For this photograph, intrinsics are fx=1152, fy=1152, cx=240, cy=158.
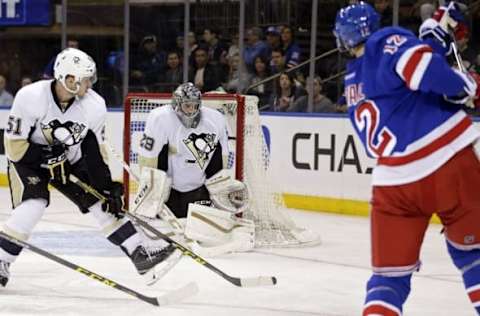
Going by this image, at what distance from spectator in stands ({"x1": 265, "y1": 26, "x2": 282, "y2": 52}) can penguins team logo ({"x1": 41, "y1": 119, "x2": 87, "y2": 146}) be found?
13.9ft

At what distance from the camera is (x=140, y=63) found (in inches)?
375

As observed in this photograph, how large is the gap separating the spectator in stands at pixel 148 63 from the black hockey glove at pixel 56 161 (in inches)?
196

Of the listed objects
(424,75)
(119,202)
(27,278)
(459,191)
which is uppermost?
(424,75)

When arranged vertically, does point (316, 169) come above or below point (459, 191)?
below

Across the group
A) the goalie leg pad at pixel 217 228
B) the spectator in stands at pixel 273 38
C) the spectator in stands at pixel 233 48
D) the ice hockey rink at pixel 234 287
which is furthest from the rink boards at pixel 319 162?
the goalie leg pad at pixel 217 228

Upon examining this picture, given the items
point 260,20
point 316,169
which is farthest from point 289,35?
point 316,169

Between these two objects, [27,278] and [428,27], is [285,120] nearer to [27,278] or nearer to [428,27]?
[27,278]

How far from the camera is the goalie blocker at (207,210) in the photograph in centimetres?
561

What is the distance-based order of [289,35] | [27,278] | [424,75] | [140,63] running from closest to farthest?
1. [424,75]
2. [27,278]
3. [289,35]
4. [140,63]

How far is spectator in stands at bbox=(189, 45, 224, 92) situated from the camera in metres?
8.98

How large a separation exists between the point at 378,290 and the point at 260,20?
18.9 feet

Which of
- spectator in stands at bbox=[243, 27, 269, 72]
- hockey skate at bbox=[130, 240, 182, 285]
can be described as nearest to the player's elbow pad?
hockey skate at bbox=[130, 240, 182, 285]

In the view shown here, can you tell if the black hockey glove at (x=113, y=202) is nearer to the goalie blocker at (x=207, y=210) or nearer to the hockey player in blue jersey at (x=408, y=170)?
the goalie blocker at (x=207, y=210)

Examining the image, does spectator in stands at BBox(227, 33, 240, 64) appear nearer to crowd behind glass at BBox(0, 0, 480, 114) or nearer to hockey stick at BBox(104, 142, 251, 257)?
crowd behind glass at BBox(0, 0, 480, 114)
